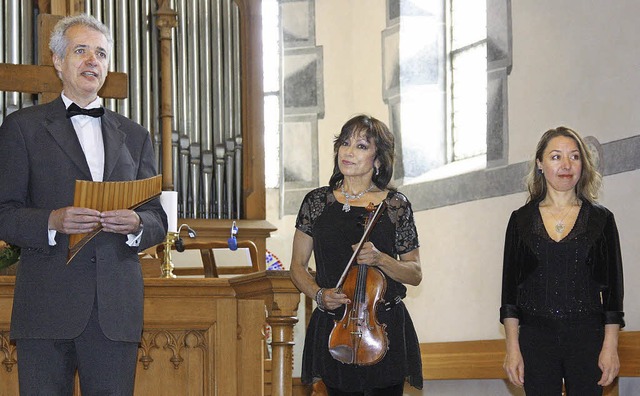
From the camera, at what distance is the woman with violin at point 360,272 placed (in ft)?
12.5

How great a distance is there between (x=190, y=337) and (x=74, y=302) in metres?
1.33

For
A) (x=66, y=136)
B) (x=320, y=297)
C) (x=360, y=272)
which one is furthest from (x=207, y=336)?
(x=66, y=136)

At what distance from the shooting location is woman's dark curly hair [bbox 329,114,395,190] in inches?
162

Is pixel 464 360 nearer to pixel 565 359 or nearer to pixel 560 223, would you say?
pixel 560 223

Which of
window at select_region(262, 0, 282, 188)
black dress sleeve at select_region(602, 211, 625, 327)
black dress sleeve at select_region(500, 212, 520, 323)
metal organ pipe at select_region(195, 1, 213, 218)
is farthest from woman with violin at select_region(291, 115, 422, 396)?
window at select_region(262, 0, 282, 188)

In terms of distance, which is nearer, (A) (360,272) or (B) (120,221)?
(B) (120,221)

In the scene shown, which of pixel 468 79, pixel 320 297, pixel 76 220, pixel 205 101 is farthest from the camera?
pixel 205 101

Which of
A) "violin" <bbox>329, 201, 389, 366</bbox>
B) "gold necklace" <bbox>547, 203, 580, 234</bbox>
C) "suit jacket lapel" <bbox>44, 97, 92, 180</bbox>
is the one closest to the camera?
"suit jacket lapel" <bbox>44, 97, 92, 180</bbox>

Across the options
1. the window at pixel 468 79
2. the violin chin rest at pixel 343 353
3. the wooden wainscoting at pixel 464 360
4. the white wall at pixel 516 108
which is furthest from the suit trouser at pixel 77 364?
the window at pixel 468 79

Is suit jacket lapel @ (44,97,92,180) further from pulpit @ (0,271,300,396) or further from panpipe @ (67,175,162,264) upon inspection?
pulpit @ (0,271,300,396)

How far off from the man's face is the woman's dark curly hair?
3.16 ft

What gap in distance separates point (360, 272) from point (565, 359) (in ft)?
2.63

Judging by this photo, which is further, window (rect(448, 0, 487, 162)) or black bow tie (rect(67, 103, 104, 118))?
window (rect(448, 0, 487, 162))

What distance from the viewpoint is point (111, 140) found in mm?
3496
